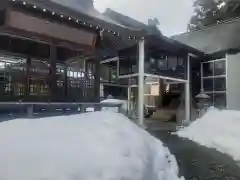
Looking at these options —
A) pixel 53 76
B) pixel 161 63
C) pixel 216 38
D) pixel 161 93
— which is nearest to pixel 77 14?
pixel 53 76

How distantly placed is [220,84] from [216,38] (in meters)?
3.85

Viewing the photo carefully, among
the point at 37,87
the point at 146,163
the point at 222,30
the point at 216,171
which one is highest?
the point at 222,30

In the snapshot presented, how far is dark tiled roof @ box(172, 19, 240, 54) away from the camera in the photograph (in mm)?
15094

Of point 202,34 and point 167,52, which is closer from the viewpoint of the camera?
point 167,52

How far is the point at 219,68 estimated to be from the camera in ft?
49.7


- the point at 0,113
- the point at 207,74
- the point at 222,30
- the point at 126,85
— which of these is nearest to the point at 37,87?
the point at 0,113

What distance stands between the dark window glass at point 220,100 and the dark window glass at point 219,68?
1.24m

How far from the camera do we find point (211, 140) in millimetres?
9141

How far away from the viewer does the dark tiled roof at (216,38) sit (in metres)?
15.1

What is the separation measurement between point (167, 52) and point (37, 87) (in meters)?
8.56

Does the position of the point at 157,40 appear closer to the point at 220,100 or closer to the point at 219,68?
the point at 219,68

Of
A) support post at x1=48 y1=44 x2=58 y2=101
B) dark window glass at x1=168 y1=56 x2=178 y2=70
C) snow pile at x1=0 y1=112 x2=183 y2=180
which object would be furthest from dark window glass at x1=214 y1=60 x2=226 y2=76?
snow pile at x1=0 y1=112 x2=183 y2=180

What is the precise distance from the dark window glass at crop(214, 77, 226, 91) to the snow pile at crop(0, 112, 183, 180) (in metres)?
11.1

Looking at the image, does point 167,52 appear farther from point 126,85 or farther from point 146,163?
point 146,163
